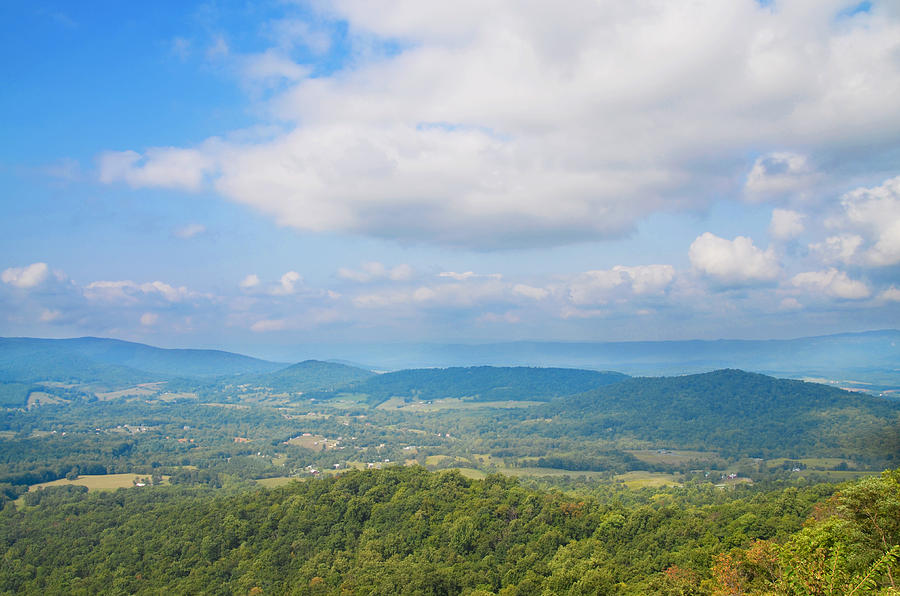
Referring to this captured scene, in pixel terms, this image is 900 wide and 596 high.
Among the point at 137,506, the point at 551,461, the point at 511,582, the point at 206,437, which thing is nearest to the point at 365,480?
the point at 511,582

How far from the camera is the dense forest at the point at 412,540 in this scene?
138 feet

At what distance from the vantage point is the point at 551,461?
145 m

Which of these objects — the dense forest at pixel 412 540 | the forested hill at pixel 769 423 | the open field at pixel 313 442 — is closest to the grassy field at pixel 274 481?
the dense forest at pixel 412 540

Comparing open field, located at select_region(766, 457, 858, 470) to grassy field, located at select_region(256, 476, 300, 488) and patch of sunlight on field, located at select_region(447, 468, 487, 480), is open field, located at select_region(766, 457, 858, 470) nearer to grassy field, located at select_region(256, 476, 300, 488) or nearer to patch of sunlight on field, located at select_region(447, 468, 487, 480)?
patch of sunlight on field, located at select_region(447, 468, 487, 480)

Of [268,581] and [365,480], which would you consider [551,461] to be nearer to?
[365,480]

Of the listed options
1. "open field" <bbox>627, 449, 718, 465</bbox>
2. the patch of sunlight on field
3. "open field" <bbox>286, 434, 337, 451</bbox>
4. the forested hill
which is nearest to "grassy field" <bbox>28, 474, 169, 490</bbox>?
"open field" <bbox>286, 434, 337, 451</bbox>

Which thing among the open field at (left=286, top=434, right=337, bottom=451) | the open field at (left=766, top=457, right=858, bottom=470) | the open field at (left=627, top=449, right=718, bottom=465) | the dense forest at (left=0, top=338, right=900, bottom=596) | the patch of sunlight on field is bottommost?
the open field at (left=286, top=434, right=337, bottom=451)

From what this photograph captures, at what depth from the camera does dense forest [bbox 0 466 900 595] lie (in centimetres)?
4212

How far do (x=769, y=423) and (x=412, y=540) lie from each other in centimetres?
15395

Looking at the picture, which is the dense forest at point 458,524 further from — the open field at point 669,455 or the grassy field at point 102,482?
the open field at point 669,455

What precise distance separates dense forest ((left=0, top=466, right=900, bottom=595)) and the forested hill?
271ft

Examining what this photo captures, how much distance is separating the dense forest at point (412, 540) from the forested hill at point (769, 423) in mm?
82600

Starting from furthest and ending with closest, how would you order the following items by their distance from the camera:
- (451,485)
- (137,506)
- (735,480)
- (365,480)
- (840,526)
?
(735,480) → (137,506) → (365,480) → (451,485) → (840,526)

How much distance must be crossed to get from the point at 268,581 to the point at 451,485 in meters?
25.5
